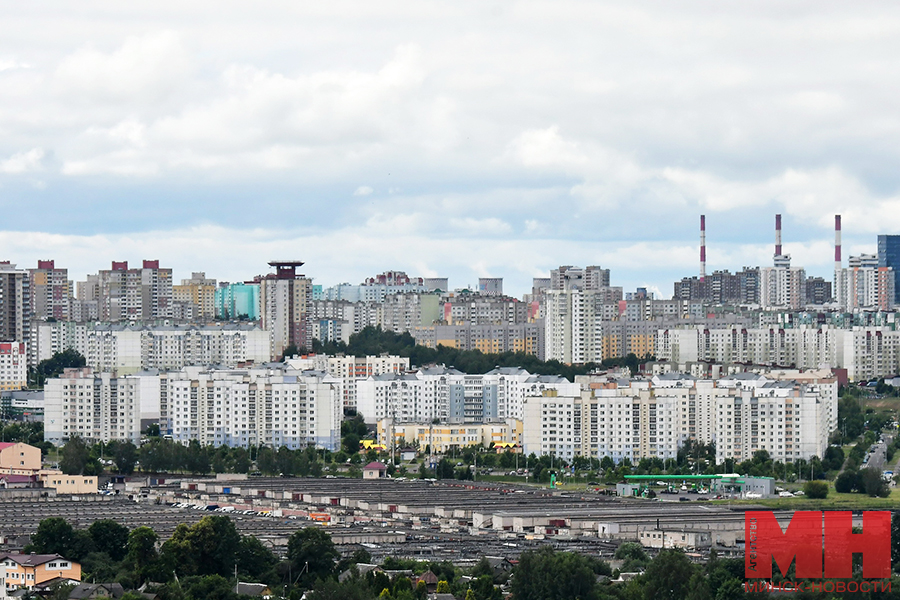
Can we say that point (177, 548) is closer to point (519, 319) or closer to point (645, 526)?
point (645, 526)

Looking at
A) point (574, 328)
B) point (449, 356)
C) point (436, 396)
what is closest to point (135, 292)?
point (449, 356)

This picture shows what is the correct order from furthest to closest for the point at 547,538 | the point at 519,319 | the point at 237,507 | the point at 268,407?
the point at 519,319, the point at 268,407, the point at 237,507, the point at 547,538

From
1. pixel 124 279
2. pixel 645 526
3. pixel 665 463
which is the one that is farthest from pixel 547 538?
pixel 124 279

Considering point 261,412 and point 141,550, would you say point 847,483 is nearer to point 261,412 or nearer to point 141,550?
point 261,412

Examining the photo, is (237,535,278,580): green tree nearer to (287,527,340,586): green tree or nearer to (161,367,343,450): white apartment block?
(287,527,340,586): green tree

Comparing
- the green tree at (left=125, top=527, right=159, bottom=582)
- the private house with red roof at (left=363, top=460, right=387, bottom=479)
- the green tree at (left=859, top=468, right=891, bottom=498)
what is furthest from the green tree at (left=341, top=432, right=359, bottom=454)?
the green tree at (left=125, top=527, right=159, bottom=582)
